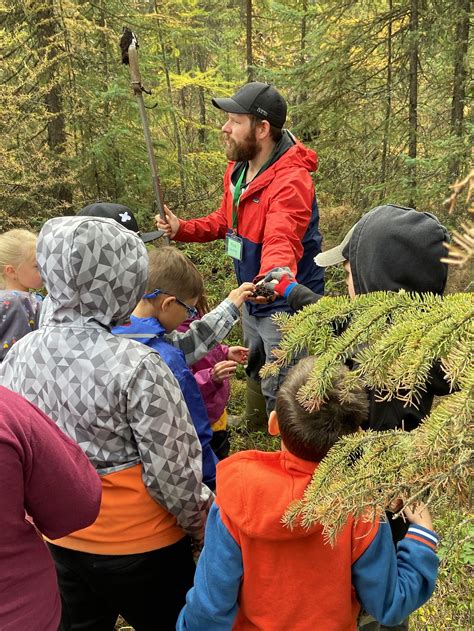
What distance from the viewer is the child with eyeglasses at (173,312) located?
2.29 metres

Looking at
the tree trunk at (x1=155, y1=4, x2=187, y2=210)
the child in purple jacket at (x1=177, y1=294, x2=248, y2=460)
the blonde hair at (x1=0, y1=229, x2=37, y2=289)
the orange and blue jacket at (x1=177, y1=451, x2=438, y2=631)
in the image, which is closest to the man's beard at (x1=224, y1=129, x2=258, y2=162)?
the child in purple jacket at (x1=177, y1=294, x2=248, y2=460)

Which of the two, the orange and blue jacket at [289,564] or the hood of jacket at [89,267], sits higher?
the hood of jacket at [89,267]

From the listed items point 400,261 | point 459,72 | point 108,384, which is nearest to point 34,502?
point 108,384

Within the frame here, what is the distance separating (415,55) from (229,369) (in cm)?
625

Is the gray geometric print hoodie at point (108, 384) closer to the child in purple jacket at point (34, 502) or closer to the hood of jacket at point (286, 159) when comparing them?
the child in purple jacket at point (34, 502)

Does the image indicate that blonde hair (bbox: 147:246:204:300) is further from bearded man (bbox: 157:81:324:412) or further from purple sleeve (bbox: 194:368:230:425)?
bearded man (bbox: 157:81:324:412)

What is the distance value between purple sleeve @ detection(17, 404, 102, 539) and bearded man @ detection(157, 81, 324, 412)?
6.90 ft

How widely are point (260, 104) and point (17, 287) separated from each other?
2239 mm

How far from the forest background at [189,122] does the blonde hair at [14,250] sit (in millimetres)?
3363

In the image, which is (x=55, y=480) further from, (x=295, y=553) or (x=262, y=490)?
(x=295, y=553)

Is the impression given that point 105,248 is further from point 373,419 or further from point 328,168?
point 328,168

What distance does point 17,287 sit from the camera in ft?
10.9

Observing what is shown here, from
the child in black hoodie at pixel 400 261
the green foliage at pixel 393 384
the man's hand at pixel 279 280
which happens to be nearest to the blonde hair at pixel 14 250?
the man's hand at pixel 279 280

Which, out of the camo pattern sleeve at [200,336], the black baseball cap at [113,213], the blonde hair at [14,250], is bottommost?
the camo pattern sleeve at [200,336]
